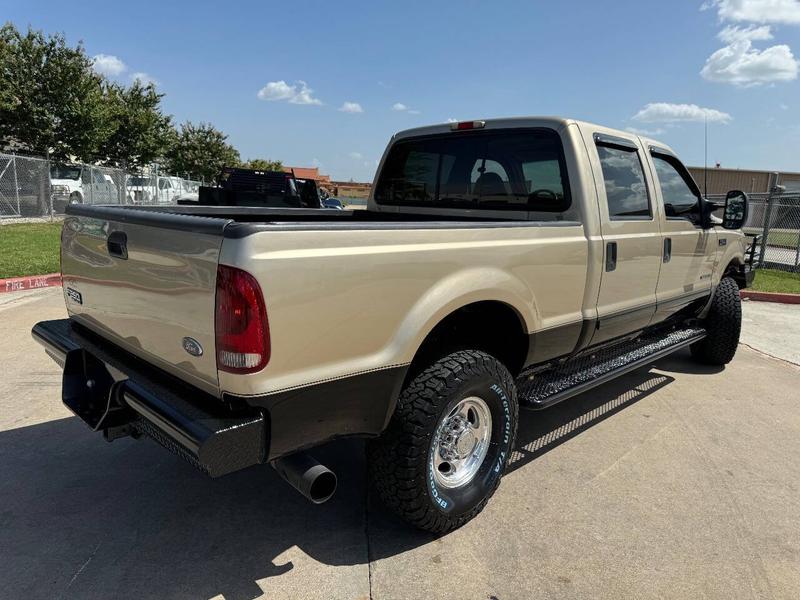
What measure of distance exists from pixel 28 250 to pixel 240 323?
433 inches

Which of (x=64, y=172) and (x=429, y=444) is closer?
(x=429, y=444)

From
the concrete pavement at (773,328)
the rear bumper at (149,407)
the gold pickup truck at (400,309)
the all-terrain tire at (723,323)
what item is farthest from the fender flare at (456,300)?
the concrete pavement at (773,328)

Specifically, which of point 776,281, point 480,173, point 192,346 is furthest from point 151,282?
point 776,281

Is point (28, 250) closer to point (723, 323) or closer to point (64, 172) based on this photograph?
point (64, 172)

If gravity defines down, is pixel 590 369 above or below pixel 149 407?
below

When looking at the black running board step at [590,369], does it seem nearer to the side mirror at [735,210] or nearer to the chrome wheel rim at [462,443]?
the chrome wheel rim at [462,443]

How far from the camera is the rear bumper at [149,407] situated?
6.48 ft

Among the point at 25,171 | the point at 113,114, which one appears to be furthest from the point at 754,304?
the point at 113,114

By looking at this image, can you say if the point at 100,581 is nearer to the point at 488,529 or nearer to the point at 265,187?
the point at 488,529

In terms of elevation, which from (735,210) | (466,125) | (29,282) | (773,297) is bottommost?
(773,297)

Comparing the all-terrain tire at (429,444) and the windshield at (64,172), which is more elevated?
the windshield at (64,172)

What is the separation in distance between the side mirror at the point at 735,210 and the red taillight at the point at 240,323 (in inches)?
180

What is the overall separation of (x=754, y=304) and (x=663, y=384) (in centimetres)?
555

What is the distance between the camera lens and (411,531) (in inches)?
111
